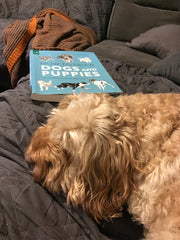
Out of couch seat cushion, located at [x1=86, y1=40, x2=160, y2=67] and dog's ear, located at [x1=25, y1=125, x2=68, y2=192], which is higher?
dog's ear, located at [x1=25, y1=125, x2=68, y2=192]

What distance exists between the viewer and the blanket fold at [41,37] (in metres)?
2.17

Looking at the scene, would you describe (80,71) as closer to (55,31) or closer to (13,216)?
(55,31)

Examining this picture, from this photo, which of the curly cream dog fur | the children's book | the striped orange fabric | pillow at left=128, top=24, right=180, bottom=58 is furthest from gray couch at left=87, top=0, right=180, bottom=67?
the curly cream dog fur

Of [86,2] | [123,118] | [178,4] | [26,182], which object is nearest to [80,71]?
[123,118]

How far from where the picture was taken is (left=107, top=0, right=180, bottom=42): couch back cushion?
263 cm

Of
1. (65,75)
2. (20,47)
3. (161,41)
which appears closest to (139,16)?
(161,41)

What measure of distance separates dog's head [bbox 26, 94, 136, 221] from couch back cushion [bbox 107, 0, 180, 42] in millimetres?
2130

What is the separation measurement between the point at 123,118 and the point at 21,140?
48 centimetres

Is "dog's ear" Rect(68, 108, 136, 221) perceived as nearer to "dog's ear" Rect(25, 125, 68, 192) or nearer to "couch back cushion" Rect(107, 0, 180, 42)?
"dog's ear" Rect(25, 125, 68, 192)

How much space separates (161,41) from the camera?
7.48 ft

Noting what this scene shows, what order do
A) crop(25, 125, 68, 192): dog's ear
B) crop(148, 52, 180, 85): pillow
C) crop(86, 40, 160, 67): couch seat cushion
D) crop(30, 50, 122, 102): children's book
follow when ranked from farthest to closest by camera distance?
crop(86, 40, 160, 67): couch seat cushion
crop(148, 52, 180, 85): pillow
crop(30, 50, 122, 102): children's book
crop(25, 125, 68, 192): dog's ear

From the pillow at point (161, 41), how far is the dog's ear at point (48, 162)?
1.72 metres

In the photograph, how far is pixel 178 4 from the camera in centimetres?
263

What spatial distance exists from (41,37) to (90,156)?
1.74m
